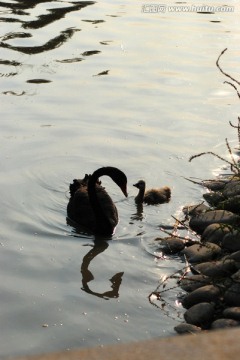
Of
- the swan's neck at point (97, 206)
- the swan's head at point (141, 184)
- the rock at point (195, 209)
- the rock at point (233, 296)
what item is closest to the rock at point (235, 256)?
the rock at point (233, 296)

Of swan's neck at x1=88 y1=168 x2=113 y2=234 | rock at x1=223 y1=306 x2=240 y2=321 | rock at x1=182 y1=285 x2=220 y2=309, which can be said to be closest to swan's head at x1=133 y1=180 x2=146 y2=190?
swan's neck at x1=88 y1=168 x2=113 y2=234

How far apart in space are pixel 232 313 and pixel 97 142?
5090 millimetres

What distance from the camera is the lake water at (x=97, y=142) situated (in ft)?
18.6

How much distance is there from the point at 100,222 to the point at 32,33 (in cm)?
865

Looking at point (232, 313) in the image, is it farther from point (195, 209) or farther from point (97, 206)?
point (97, 206)

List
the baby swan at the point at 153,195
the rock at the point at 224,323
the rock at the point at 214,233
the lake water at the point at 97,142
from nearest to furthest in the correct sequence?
1. the rock at the point at 224,323
2. the lake water at the point at 97,142
3. the rock at the point at 214,233
4. the baby swan at the point at 153,195

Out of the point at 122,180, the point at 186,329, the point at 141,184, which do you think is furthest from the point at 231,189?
the point at 186,329

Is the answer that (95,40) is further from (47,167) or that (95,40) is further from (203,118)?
(47,167)

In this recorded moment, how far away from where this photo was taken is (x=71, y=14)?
17344 millimetres

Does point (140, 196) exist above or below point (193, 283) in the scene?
below

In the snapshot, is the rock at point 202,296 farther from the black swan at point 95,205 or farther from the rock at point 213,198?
the rock at point 213,198

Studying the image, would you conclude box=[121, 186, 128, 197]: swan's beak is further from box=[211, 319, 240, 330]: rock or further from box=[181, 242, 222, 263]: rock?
box=[211, 319, 240, 330]: rock

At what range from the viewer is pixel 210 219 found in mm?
7113

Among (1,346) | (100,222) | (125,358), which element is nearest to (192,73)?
(100,222)
